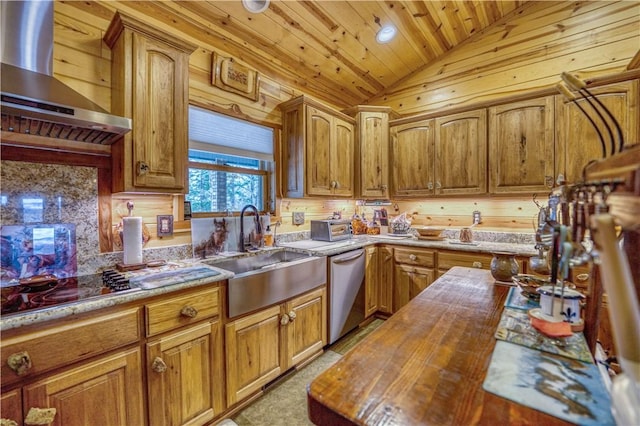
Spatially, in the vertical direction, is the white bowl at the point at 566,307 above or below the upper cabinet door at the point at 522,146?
below

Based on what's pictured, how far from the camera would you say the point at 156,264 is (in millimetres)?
1858

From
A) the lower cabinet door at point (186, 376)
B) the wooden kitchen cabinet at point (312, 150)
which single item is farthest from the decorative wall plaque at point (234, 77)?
the lower cabinet door at point (186, 376)

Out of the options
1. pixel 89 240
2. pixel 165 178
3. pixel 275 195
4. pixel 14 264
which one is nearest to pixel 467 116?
pixel 275 195

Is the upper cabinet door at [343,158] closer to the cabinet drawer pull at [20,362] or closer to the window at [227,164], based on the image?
the window at [227,164]

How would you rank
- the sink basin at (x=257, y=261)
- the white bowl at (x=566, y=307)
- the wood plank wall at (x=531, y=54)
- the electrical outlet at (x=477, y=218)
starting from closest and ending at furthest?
the white bowl at (x=566, y=307) < the sink basin at (x=257, y=261) < the wood plank wall at (x=531, y=54) < the electrical outlet at (x=477, y=218)

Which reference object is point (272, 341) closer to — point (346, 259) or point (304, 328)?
point (304, 328)

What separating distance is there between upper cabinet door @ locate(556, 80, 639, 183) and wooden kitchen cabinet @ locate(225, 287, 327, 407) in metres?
2.34

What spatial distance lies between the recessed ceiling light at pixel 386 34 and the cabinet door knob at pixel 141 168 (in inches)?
98.2

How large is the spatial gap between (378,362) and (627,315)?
20.3 inches

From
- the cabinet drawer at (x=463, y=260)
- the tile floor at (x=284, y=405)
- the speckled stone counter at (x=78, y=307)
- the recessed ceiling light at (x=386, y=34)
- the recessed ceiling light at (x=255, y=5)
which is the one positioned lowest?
the tile floor at (x=284, y=405)

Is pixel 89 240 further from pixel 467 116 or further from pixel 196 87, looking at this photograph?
pixel 467 116

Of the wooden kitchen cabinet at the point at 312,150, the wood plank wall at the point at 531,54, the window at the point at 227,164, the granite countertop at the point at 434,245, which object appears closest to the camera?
the window at the point at 227,164

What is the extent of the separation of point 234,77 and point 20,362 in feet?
7.40

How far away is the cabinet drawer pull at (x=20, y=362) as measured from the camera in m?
1.02
